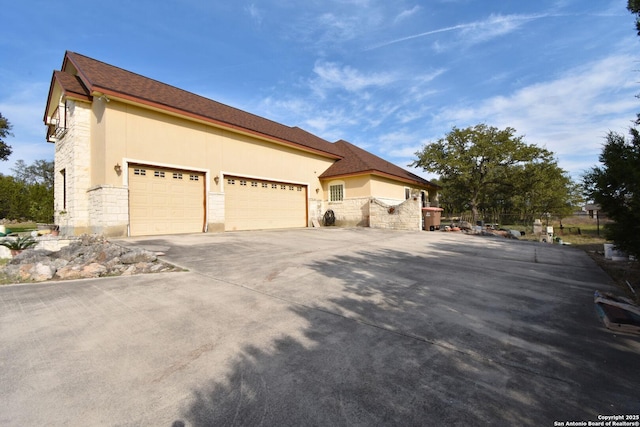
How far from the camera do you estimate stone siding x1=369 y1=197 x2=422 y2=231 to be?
15008 millimetres

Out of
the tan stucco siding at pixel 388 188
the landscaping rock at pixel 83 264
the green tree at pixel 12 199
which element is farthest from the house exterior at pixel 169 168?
the green tree at pixel 12 199

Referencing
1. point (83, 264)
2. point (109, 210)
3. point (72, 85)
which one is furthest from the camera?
point (72, 85)

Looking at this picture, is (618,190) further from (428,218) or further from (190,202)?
(190,202)

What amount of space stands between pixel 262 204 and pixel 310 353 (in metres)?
14.0

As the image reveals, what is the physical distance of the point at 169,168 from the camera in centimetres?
1208

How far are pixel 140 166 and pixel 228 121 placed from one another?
17.1 feet

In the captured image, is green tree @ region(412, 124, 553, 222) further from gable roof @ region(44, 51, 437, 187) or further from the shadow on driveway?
the shadow on driveway

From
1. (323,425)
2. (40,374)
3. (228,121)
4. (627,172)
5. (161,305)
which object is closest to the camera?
(323,425)

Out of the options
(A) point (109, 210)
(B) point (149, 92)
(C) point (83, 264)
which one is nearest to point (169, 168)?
(A) point (109, 210)

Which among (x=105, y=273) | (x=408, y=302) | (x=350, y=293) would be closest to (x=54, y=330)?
(x=105, y=273)

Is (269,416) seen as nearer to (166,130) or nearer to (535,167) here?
(166,130)

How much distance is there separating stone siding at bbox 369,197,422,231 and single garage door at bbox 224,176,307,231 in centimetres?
496

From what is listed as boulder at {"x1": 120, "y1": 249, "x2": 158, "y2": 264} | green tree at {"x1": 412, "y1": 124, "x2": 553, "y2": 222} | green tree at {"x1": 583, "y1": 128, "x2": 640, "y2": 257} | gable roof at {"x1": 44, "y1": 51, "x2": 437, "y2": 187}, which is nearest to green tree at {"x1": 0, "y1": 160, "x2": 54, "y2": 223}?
gable roof at {"x1": 44, "y1": 51, "x2": 437, "y2": 187}

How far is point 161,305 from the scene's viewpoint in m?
3.70
